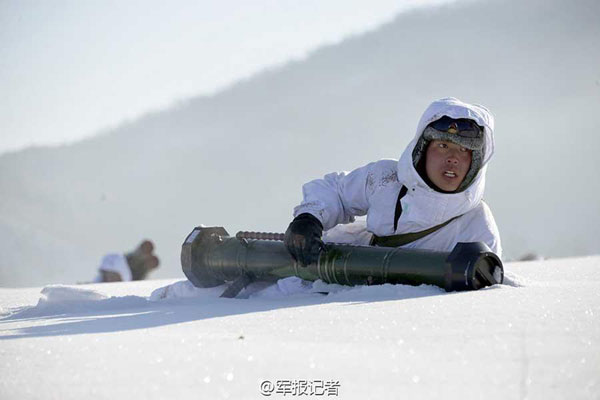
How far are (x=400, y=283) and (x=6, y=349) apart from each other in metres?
1.78

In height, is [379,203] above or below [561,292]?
above

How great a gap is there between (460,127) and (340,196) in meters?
0.73

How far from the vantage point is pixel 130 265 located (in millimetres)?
9875

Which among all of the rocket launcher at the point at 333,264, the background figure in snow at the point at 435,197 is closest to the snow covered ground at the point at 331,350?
the rocket launcher at the point at 333,264

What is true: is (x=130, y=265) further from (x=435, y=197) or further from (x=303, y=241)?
(x=435, y=197)

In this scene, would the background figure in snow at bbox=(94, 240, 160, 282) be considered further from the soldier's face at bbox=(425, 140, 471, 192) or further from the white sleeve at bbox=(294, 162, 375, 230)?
the soldier's face at bbox=(425, 140, 471, 192)

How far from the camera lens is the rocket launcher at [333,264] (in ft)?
12.1

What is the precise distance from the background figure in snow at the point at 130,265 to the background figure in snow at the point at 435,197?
5.28 m

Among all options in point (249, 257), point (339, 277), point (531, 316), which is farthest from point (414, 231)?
point (531, 316)

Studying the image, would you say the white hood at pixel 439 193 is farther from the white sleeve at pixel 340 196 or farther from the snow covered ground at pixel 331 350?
the snow covered ground at pixel 331 350

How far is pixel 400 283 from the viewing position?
3865 millimetres

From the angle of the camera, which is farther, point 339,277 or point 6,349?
point 339,277

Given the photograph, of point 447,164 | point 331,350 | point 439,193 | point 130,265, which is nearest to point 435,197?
point 439,193

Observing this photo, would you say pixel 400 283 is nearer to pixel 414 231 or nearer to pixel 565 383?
pixel 414 231
